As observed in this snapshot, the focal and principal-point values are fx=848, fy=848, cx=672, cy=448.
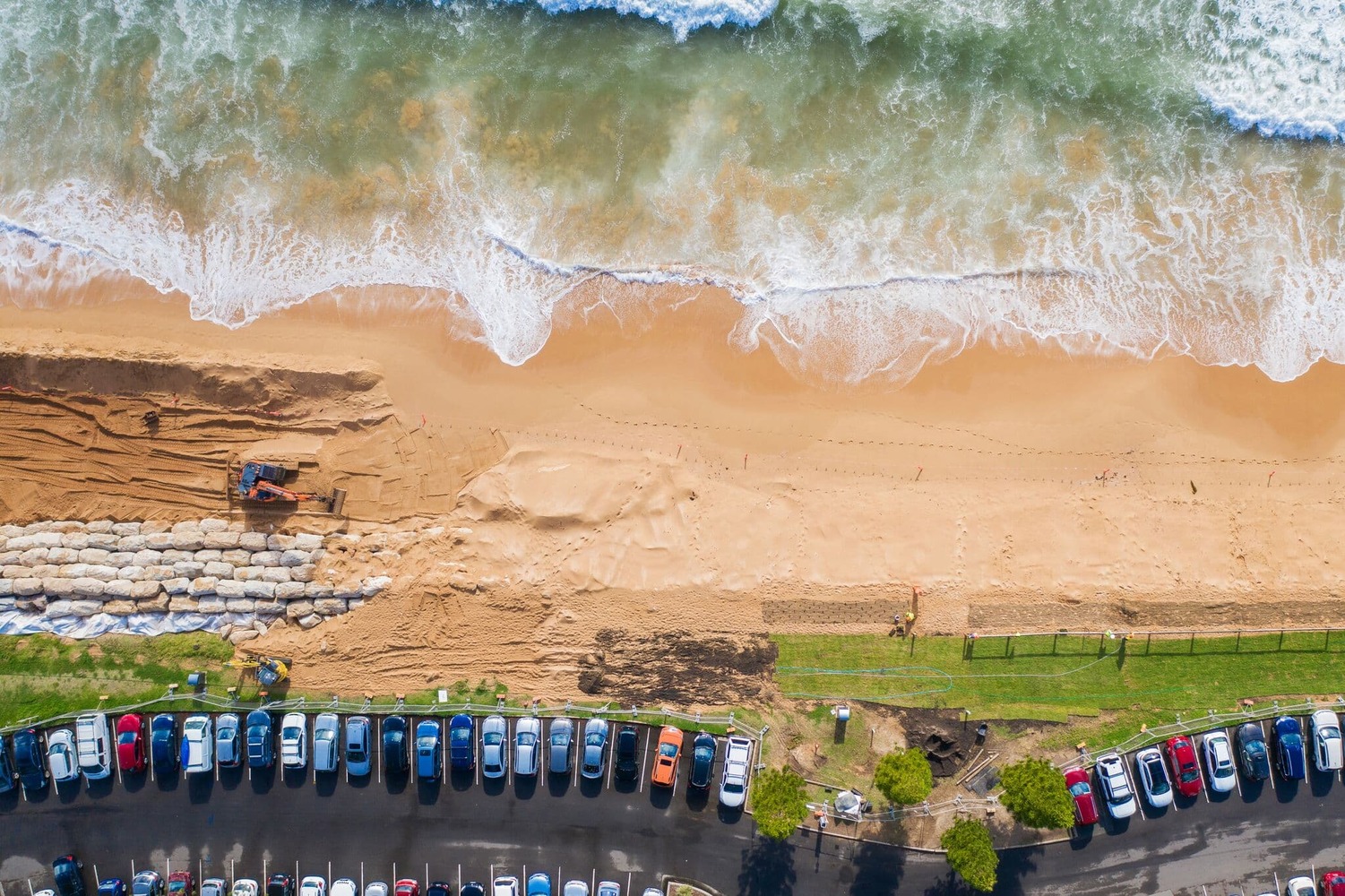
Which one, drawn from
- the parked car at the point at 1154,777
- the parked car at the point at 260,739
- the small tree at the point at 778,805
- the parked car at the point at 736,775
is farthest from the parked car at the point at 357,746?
the parked car at the point at 1154,777

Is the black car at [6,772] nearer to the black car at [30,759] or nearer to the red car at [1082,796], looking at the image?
the black car at [30,759]

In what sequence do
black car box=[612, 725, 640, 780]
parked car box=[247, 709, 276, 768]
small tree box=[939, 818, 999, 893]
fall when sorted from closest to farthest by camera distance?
small tree box=[939, 818, 999, 893]
black car box=[612, 725, 640, 780]
parked car box=[247, 709, 276, 768]

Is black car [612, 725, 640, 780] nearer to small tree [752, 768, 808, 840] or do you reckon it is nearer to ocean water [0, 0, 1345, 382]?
small tree [752, 768, 808, 840]

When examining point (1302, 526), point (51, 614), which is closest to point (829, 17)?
point (1302, 526)

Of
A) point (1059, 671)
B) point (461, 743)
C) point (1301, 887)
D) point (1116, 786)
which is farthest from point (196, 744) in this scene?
point (1301, 887)

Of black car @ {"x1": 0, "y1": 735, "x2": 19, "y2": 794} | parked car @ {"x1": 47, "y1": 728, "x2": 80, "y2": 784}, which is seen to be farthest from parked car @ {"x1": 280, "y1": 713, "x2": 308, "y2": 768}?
black car @ {"x1": 0, "y1": 735, "x2": 19, "y2": 794}

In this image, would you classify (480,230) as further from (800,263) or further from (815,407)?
(815,407)
